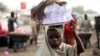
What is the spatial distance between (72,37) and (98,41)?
26cm

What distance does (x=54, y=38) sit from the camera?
1.22 metres

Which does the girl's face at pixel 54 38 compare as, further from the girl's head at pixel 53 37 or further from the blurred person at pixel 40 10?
the blurred person at pixel 40 10

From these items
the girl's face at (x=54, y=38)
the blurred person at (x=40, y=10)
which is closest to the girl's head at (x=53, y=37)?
the girl's face at (x=54, y=38)

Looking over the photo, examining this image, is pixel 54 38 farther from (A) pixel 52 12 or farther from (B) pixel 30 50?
(B) pixel 30 50

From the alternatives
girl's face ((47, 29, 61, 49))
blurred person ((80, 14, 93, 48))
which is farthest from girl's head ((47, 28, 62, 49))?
blurred person ((80, 14, 93, 48))

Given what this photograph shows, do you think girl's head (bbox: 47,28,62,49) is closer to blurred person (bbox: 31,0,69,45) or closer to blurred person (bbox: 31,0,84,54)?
blurred person (bbox: 31,0,84,54)

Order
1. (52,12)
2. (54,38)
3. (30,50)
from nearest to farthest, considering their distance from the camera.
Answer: (54,38) < (52,12) < (30,50)

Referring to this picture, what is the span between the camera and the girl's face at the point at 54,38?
3.98 feet

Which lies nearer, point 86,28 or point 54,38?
point 54,38

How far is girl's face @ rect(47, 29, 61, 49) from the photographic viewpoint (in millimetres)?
1213

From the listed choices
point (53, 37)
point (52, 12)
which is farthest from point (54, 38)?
point (52, 12)

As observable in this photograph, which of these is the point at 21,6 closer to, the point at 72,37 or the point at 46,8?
the point at 46,8

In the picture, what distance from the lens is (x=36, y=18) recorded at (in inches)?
72.6

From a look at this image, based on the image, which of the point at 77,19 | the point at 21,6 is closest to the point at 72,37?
the point at 77,19
